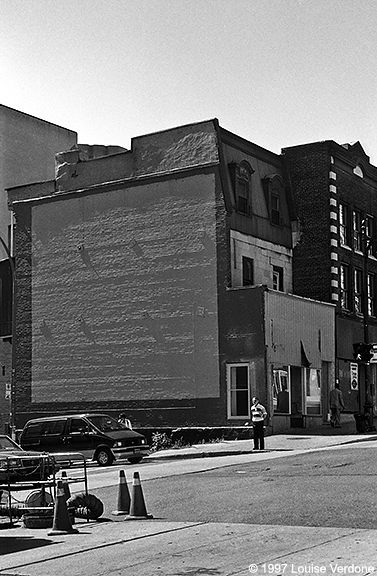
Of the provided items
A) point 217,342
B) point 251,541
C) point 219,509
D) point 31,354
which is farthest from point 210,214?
point 251,541

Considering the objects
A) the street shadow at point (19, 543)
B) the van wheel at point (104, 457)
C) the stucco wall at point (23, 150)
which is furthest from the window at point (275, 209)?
the street shadow at point (19, 543)

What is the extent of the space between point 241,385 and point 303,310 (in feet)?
13.6

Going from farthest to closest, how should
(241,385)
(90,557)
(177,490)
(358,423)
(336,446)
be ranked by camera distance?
(241,385), (358,423), (336,446), (177,490), (90,557)

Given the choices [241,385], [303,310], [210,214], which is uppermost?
[210,214]

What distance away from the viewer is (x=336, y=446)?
30.2 meters

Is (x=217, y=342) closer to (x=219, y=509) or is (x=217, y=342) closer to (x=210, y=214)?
(x=210, y=214)

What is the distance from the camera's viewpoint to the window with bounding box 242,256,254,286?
129ft

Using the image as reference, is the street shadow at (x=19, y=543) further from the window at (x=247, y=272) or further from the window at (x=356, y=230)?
the window at (x=356, y=230)

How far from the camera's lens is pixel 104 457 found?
30031mm

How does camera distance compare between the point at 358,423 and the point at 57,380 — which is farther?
the point at 57,380

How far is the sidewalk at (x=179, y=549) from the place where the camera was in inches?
432

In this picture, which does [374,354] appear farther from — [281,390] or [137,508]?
[137,508]

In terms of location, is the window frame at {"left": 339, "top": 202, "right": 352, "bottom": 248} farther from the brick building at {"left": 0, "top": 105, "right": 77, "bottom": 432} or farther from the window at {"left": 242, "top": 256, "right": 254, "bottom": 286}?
the brick building at {"left": 0, "top": 105, "right": 77, "bottom": 432}

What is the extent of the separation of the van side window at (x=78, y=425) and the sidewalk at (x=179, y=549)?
593 inches
